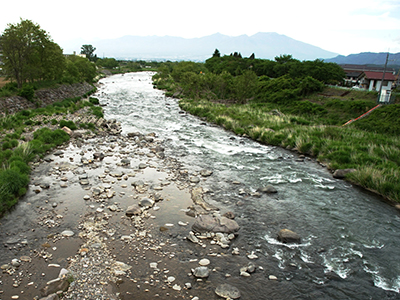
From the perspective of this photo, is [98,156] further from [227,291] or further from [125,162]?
[227,291]

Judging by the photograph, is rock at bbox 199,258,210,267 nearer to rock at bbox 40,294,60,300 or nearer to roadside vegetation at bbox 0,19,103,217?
rock at bbox 40,294,60,300

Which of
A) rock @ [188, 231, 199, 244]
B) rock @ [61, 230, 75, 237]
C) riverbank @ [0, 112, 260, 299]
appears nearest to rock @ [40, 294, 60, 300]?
riverbank @ [0, 112, 260, 299]

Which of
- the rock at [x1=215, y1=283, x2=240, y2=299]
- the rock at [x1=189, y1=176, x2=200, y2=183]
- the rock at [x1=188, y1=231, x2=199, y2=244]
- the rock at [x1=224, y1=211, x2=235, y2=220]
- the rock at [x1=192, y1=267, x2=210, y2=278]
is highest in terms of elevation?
the rock at [x1=189, y1=176, x2=200, y2=183]

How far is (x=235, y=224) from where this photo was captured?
10734mm

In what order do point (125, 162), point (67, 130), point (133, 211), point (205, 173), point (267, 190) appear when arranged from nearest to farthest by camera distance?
1. point (133, 211)
2. point (267, 190)
3. point (205, 173)
4. point (125, 162)
5. point (67, 130)

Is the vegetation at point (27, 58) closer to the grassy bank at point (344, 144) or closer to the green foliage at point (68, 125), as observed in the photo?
the green foliage at point (68, 125)

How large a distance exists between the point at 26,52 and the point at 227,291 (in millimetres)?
39312

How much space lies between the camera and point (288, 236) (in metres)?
10.0

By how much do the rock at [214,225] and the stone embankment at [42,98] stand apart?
24.5 meters

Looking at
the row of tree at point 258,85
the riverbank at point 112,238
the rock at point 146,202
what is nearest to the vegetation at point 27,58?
the riverbank at point 112,238

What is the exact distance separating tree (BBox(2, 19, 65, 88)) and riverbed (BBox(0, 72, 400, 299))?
22.9m

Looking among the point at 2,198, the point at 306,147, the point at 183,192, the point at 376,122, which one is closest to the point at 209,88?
the point at 376,122

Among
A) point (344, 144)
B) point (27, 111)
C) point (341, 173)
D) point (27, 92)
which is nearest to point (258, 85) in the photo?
point (344, 144)

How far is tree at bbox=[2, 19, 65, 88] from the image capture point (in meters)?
32.5
